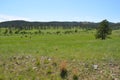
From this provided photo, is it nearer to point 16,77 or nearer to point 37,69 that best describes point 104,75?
point 37,69

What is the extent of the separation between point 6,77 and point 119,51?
35.4ft

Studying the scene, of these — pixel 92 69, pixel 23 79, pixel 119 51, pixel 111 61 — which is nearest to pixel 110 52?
pixel 119 51

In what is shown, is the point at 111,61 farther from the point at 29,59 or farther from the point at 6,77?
the point at 6,77

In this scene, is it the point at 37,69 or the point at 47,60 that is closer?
the point at 37,69

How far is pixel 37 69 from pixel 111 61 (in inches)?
221

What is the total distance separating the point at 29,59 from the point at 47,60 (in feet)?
5.05

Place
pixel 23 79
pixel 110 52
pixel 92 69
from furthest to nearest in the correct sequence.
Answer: pixel 110 52, pixel 92 69, pixel 23 79

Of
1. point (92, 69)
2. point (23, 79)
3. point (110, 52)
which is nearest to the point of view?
point (23, 79)

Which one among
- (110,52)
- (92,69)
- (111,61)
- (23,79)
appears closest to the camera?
(23,79)

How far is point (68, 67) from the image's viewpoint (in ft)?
53.6

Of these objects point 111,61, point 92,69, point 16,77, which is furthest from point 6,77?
point 111,61

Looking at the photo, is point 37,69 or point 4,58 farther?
point 4,58

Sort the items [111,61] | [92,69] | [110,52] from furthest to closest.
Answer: [110,52]
[111,61]
[92,69]

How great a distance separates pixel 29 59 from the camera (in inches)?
724
